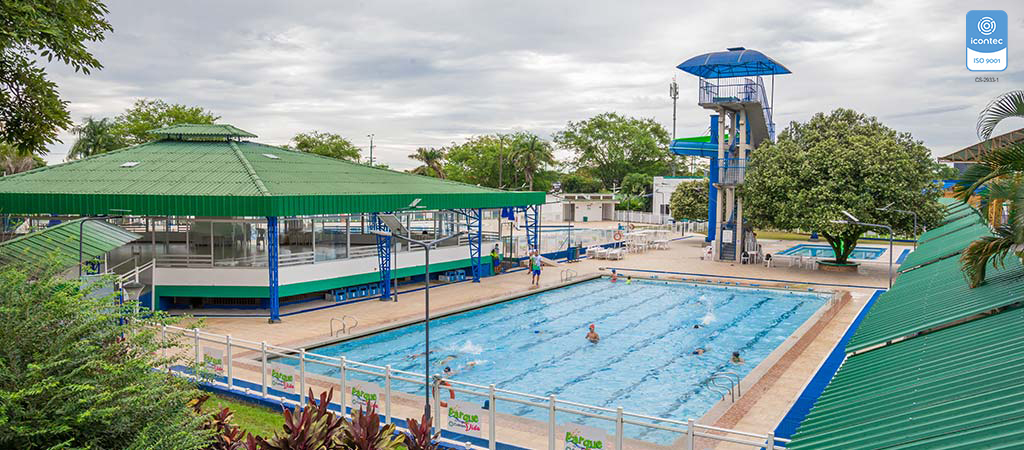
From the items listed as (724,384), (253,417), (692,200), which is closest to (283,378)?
(253,417)

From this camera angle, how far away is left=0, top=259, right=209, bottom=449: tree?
6.34 metres

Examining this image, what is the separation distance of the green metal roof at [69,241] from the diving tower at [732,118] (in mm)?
30073

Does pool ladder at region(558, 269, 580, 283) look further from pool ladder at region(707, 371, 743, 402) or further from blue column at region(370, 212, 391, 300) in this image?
pool ladder at region(707, 371, 743, 402)

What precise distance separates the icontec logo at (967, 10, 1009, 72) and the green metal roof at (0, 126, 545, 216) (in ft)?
63.1

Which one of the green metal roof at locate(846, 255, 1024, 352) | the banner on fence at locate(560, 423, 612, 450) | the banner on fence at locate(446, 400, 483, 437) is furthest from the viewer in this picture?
the banner on fence at locate(446, 400, 483, 437)

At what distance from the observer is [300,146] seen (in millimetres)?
78688

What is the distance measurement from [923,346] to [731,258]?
105 ft

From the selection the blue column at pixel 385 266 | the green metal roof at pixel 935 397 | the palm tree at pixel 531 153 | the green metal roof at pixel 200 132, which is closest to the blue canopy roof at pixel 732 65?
the blue column at pixel 385 266

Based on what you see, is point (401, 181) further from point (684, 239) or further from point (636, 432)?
point (684, 239)

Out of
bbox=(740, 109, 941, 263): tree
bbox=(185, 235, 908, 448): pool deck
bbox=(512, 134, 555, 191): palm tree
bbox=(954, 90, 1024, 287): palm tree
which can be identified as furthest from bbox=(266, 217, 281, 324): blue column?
bbox=(512, 134, 555, 191): palm tree

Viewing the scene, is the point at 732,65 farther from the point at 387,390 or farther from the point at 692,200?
the point at 387,390

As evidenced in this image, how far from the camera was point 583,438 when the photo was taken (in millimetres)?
10078


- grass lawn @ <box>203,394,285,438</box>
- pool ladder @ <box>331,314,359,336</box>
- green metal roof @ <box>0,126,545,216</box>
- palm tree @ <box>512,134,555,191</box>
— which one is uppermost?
palm tree @ <box>512,134,555,191</box>

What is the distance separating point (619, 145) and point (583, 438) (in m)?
88.1
